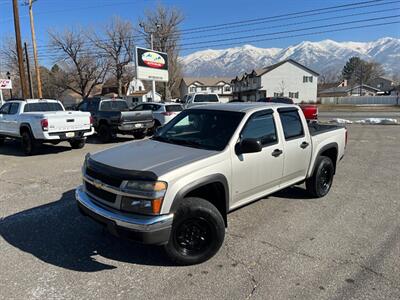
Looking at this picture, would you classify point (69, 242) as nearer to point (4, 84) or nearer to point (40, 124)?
point (40, 124)

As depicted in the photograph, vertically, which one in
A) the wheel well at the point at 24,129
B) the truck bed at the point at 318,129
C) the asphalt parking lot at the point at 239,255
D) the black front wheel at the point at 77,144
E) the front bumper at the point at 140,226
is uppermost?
the truck bed at the point at 318,129

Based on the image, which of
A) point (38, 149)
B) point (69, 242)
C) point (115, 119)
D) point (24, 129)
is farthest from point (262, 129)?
point (38, 149)

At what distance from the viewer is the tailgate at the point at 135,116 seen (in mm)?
12663

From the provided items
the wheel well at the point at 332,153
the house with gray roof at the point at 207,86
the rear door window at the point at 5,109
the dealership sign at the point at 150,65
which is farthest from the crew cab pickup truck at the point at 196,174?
the house with gray roof at the point at 207,86

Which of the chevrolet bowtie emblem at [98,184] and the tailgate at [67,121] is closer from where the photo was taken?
the chevrolet bowtie emblem at [98,184]

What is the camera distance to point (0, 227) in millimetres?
4621

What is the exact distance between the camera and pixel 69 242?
4.09 m

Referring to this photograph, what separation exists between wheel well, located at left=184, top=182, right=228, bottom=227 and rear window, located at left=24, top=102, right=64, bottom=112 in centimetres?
923

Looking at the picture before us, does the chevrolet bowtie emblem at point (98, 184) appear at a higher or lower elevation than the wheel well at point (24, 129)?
lower

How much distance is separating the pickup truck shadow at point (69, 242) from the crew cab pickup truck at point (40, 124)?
515 cm

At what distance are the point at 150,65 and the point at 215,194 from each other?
68.7 feet

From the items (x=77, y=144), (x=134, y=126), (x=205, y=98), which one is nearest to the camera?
(x=77, y=144)

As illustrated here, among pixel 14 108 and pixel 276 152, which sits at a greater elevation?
pixel 14 108

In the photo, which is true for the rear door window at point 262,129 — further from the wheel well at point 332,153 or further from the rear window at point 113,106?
the rear window at point 113,106
